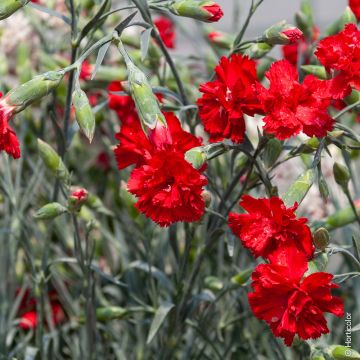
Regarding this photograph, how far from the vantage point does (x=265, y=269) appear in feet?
2.41

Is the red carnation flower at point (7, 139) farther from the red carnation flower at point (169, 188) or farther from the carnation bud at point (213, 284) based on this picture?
the carnation bud at point (213, 284)

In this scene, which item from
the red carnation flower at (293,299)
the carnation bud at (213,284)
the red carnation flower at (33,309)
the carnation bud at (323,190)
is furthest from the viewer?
the red carnation flower at (33,309)

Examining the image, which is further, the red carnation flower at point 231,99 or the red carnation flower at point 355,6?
the red carnation flower at point 355,6

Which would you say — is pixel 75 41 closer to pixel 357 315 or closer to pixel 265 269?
pixel 265 269

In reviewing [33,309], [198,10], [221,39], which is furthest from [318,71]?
[33,309]

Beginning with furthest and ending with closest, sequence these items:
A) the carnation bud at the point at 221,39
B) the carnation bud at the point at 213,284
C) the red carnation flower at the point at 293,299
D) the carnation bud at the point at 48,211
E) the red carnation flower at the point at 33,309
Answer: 1. the red carnation flower at the point at 33,309
2. the carnation bud at the point at 221,39
3. the carnation bud at the point at 213,284
4. the carnation bud at the point at 48,211
5. the red carnation flower at the point at 293,299

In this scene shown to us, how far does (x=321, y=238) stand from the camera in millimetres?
787

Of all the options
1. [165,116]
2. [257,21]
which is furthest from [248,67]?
→ [257,21]

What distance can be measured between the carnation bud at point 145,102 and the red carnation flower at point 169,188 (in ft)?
0.14

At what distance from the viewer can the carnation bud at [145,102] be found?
789 mm

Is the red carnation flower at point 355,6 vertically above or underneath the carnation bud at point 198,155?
underneath

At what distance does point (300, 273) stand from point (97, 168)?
3.36 ft

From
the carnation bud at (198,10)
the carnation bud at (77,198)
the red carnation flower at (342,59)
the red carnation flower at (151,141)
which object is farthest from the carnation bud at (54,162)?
the red carnation flower at (342,59)

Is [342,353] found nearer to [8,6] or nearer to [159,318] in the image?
[159,318]
